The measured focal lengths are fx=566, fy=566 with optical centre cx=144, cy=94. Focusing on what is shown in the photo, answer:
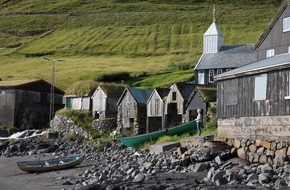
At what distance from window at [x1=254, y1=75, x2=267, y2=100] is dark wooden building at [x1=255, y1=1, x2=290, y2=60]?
71.5 feet

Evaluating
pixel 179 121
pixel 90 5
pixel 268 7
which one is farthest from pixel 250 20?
pixel 179 121

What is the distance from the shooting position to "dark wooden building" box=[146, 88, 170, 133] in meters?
54.2

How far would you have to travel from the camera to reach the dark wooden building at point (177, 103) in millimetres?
52188

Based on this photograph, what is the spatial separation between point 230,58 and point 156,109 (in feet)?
76.2

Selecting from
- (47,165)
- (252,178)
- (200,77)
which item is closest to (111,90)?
(200,77)

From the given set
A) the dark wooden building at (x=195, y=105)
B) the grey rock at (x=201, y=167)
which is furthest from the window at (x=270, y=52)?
the grey rock at (x=201, y=167)

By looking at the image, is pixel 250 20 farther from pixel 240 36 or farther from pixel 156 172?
pixel 156 172

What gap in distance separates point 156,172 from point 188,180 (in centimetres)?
356

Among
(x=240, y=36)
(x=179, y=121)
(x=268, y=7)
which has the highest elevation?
(x=268, y=7)

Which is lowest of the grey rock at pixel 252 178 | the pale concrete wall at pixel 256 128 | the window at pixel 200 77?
the grey rock at pixel 252 178

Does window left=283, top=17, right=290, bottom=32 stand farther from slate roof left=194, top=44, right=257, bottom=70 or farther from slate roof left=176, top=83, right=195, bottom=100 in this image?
slate roof left=194, top=44, right=257, bottom=70

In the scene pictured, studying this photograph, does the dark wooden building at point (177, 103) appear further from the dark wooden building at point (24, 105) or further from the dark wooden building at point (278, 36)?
the dark wooden building at point (24, 105)

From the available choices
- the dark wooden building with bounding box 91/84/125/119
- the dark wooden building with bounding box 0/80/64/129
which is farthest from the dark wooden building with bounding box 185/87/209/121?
the dark wooden building with bounding box 0/80/64/129

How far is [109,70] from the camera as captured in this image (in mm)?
92188
